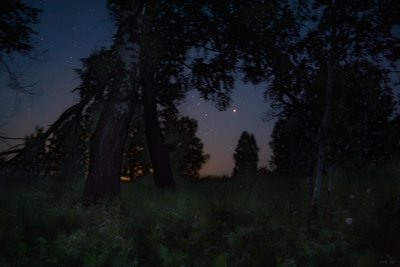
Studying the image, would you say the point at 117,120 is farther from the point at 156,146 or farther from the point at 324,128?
the point at 324,128

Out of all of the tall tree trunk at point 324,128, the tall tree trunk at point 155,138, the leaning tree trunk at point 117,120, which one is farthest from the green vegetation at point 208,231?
the tall tree trunk at point 155,138

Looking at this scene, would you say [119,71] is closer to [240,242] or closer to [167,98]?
[167,98]

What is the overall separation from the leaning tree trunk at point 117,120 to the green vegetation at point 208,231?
0.67m

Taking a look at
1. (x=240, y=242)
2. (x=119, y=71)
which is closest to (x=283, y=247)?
(x=240, y=242)

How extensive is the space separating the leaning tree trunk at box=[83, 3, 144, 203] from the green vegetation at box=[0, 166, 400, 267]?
0.67 m

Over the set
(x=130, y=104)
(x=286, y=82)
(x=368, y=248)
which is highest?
(x=286, y=82)

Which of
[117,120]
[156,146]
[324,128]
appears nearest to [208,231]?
→ [324,128]

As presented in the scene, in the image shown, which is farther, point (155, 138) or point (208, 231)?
point (155, 138)

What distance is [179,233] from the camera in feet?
22.9

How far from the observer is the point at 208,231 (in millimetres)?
7332

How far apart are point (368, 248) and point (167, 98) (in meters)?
9.58

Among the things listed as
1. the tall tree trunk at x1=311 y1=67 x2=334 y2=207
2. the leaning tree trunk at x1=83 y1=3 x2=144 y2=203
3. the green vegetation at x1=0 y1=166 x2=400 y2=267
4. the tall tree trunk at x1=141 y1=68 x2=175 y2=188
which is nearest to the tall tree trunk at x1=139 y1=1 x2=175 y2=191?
the tall tree trunk at x1=141 y1=68 x2=175 y2=188

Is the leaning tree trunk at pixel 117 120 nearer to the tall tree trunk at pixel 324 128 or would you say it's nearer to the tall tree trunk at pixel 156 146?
the tall tree trunk at pixel 156 146

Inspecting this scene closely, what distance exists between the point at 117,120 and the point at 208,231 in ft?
13.8
